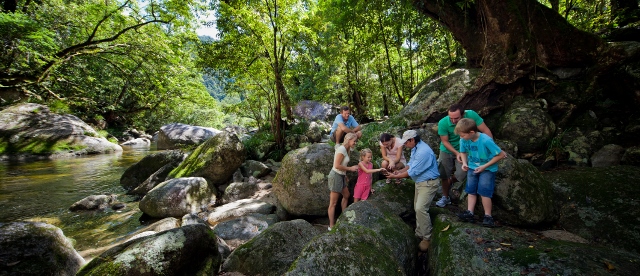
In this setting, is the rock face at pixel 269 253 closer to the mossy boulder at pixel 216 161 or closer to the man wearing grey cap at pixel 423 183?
the man wearing grey cap at pixel 423 183

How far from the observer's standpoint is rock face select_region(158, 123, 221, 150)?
→ 703 inches

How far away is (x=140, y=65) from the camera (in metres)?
13.6

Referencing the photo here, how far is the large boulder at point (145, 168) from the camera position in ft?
32.3

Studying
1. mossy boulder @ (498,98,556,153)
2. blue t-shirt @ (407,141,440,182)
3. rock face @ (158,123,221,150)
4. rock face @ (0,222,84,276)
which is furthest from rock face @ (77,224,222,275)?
rock face @ (158,123,221,150)

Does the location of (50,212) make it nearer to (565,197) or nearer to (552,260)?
(552,260)

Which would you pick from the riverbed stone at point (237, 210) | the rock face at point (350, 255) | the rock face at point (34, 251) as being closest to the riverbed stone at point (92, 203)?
the riverbed stone at point (237, 210)

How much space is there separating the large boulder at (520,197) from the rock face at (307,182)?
2.97 meters

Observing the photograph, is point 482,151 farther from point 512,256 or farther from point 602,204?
point 602,204

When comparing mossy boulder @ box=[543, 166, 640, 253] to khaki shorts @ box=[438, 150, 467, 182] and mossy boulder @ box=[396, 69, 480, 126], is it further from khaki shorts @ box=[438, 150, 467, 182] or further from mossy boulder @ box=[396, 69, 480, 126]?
mossy boulder @ box=[396, 69, 480, 126]

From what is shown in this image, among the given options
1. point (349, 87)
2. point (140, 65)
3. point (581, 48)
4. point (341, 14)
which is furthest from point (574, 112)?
point (140, 65)

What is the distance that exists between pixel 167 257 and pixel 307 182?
285cm

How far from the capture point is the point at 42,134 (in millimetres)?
15898

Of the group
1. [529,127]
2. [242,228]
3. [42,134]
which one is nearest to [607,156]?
[529,127]

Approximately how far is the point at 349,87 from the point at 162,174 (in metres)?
11.7
